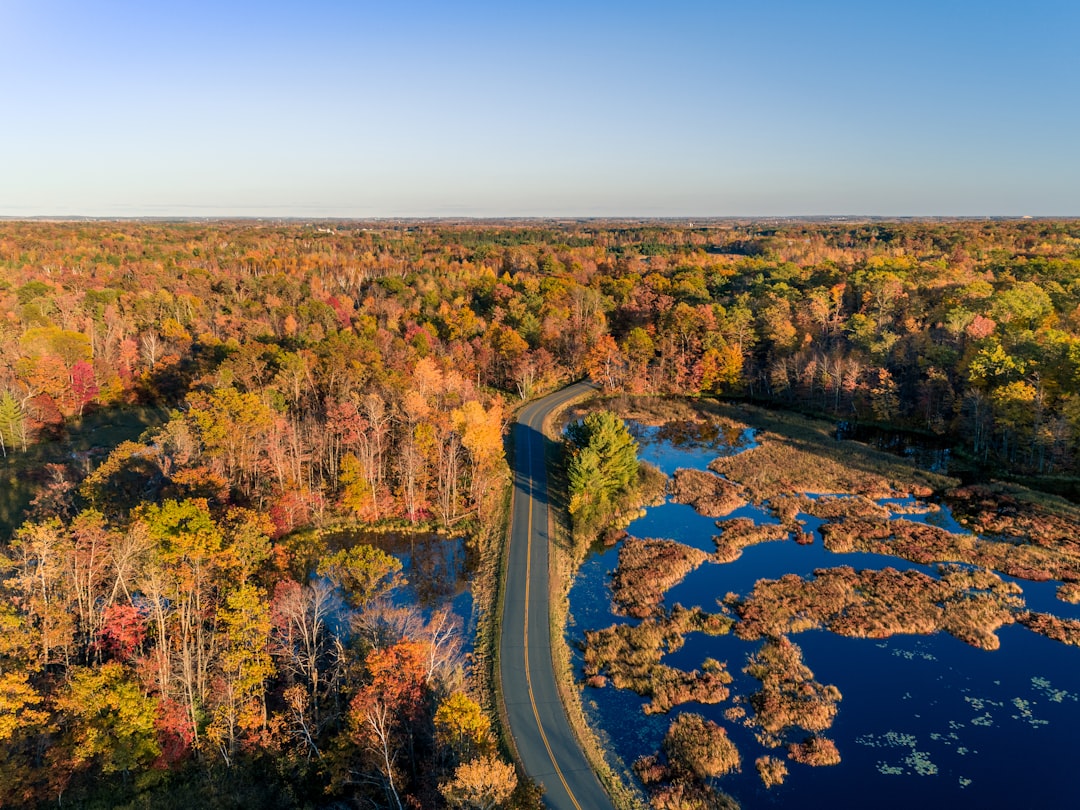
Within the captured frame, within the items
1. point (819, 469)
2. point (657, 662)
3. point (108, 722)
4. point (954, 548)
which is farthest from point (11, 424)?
point (954, 548)

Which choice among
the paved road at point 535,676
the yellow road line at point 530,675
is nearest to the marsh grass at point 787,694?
the paved road at point 535,676

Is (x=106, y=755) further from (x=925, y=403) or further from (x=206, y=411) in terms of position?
(x=925, y=403)

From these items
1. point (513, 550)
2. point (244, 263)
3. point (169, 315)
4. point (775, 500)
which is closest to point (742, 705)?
point (513, 550)

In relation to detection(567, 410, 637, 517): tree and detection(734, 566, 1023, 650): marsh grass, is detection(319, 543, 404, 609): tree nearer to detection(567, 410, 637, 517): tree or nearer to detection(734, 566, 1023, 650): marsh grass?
detection(567, 410, 637, 517): tree

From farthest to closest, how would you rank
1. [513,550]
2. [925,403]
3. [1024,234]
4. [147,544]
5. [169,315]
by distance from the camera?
[1024,234]
[169,315]
[925,403]
[513,550]
[147,544]

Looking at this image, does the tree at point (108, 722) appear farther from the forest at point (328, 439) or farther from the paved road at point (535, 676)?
the paved road at point (535, 676)

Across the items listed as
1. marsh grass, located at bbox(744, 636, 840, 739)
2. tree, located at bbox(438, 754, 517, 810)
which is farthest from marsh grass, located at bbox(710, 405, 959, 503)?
tree, located at bbox(438, 754, 517, 810)

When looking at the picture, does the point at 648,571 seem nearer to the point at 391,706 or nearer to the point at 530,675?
the point at 530,675

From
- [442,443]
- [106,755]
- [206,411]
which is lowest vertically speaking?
[106,755]
